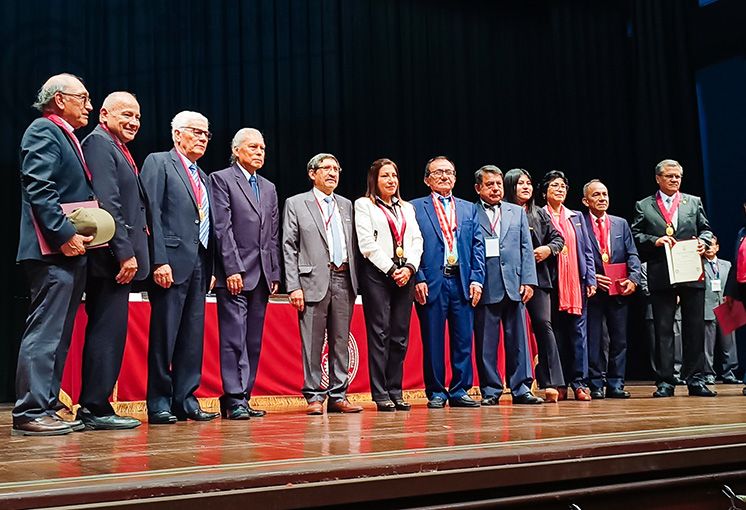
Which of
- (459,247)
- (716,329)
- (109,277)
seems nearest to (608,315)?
(459,247)

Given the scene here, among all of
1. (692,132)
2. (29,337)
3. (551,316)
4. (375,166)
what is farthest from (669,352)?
(692,132)

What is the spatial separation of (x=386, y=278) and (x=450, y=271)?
0.47 metres

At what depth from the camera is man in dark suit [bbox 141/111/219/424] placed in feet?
13.5

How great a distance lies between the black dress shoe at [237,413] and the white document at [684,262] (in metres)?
2.98

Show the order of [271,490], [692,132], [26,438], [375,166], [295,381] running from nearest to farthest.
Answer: [271,490] → [26,438] → [375,166] → [295,381] → [692,132]

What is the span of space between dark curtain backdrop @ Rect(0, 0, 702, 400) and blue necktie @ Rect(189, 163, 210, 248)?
155 inches

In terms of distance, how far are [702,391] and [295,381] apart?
284 cm

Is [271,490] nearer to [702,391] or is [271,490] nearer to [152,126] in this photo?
[702,391]

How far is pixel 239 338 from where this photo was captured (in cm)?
442

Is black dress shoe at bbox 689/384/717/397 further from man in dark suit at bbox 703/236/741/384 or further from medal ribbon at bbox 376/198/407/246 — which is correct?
man in dark suit at bbox 703/236/741/384

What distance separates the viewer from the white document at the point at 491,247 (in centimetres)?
523

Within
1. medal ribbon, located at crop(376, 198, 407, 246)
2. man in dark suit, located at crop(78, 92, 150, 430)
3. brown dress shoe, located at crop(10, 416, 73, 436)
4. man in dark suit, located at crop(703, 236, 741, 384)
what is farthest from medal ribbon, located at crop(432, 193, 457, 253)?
man in dark suit, located at crop(703, 236, 741, 384)

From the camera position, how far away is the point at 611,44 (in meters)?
10.3

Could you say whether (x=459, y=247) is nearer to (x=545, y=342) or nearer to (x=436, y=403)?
(x=545, y=342)
